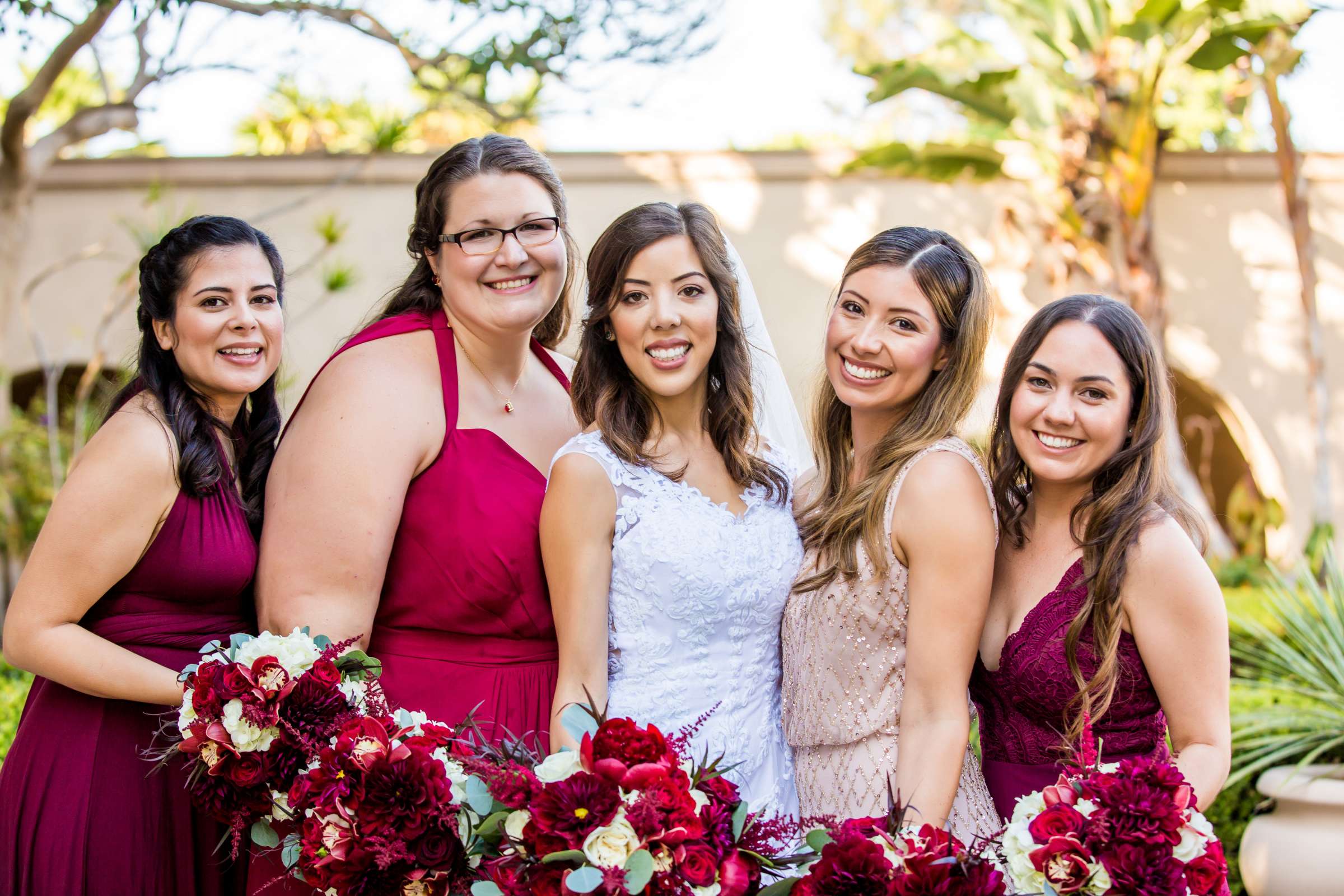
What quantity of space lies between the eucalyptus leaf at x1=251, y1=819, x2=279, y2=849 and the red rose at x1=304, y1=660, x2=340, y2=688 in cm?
38

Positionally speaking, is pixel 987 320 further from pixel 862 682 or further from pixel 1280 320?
pixel 1280 320

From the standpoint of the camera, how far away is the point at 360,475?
317 centimetres

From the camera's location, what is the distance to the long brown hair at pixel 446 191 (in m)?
3.45

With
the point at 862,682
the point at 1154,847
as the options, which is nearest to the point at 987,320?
the point at 862,682

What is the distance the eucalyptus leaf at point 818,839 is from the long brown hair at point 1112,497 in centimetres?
100

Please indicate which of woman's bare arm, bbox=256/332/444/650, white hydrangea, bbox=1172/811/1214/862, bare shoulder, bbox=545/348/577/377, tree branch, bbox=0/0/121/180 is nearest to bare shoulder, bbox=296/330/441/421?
woman's bare arm, bbox=256/332/444/650

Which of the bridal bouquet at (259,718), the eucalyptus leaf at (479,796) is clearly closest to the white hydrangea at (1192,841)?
the eucalyptus leaf at (479,796)

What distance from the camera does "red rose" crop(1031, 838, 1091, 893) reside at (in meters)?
2.24

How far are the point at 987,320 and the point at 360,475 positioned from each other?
174 cm

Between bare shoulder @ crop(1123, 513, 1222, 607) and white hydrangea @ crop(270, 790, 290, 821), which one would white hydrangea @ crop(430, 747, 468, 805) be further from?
bare shoulder @ crop(1123, 513, 1222, 607)

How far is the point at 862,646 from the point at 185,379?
6.58ft

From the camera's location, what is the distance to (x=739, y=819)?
7.56 ft

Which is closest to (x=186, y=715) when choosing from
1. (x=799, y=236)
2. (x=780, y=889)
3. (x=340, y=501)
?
(x=340, y=501)

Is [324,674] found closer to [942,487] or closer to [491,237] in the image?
[491,237]
